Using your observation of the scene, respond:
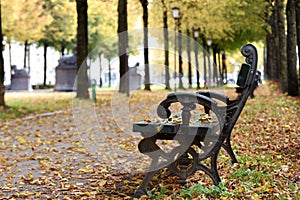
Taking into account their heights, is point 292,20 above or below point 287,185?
above

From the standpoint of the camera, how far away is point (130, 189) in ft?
17.7

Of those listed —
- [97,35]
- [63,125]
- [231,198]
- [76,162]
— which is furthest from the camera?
[97,35]

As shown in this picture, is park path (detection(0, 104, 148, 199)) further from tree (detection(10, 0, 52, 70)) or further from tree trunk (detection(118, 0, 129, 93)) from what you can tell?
tree (detection(10, 0, 52, 70))

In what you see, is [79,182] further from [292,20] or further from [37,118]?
[292,20]

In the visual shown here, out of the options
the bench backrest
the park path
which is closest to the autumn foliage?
the park path

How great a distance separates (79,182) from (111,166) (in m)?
1.03

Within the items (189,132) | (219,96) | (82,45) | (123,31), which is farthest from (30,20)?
(189,132)

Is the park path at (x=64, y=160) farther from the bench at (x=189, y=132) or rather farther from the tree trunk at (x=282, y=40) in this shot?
the tree trunk at (x=282, y=40)

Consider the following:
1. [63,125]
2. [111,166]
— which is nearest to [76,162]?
[111,166]

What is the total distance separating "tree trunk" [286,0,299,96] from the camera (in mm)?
16906

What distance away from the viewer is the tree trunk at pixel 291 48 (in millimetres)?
16906

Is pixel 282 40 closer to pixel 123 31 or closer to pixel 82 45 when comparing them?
pixel 82 45

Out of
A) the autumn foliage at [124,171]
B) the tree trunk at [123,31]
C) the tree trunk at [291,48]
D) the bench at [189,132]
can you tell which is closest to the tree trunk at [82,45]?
the tree trunk at [123,31]

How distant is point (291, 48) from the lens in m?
17.2
